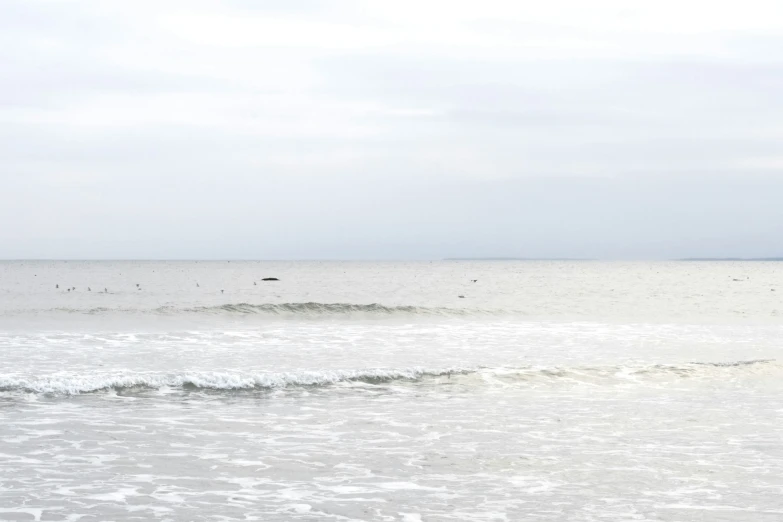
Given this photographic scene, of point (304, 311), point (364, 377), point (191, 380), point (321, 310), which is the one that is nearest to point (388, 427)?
point (364, 377)

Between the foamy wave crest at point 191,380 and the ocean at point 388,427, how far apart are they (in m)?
0.06

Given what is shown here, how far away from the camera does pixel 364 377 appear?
71.4 ft

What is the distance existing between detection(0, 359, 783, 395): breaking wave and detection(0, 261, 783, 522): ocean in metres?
0.07

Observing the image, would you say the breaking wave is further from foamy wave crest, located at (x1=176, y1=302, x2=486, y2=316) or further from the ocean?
foamy wave crest, located at (x1=176, y1=302, x2=486, y2=316)

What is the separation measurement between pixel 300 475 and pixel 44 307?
1861 inches

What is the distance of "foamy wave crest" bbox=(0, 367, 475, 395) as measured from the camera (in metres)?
19.4

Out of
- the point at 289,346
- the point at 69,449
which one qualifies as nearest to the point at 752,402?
the point at 69,449

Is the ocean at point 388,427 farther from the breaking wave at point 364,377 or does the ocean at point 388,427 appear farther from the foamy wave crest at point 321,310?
the foamy wave crest at point 321,310

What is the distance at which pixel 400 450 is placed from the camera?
1330cm

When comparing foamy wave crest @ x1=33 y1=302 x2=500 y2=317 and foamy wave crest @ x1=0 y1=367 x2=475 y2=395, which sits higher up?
foamy wave crest @ x1=0 y1=367 x2=475 y2=395

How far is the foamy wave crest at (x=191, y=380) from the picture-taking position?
1939 centimetres

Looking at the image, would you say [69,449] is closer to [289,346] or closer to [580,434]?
[580,434]

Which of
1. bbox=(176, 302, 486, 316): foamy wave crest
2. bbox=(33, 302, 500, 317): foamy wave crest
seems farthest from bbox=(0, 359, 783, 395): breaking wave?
bbox=(176, 302, 486, 316): foamy wave crest

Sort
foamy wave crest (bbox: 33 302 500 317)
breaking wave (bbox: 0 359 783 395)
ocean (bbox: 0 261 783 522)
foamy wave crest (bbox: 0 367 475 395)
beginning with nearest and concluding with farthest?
ocean (bbox: 0 261 783 522) < foamy wave crest (bbox: 0 367 475 395) < breaking wave (bbox: 0 359 783 395) < foamy wave crest (bbox: 33 302 500 317)
